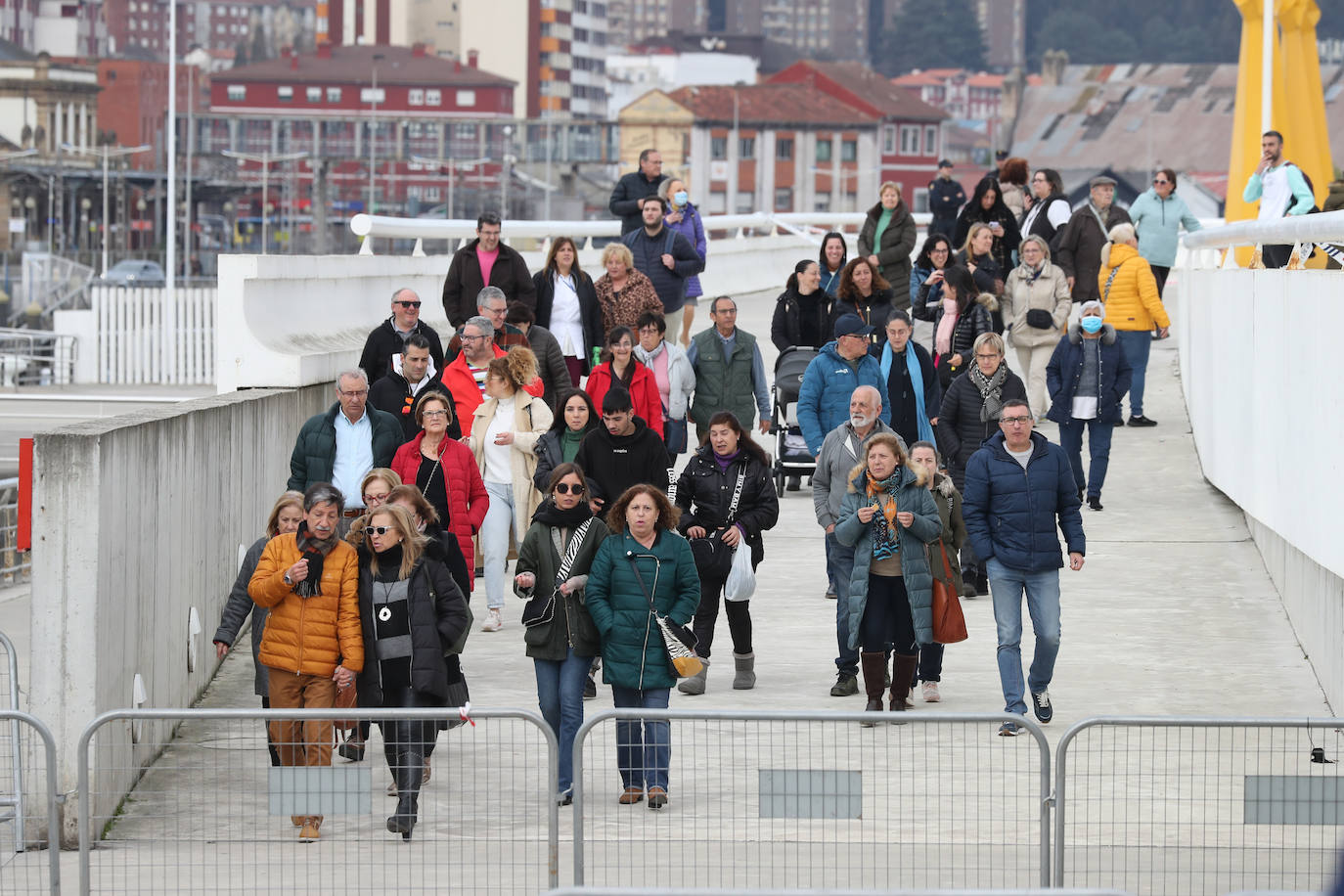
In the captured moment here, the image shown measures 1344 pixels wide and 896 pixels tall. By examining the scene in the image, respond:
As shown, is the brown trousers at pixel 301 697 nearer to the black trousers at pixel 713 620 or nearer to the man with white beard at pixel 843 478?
the black trousers at pixel 713 620

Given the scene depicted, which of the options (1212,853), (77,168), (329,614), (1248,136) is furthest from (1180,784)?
(77,168)

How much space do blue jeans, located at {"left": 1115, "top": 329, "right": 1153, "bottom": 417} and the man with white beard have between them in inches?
292

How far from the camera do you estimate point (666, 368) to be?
14.5 metres

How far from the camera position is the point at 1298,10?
25.3 m

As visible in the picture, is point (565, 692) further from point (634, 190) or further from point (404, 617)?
point (634, 190)

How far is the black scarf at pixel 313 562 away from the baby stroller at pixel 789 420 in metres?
7.74

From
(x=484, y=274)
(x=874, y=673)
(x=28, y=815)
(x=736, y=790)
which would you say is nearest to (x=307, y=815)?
(x=736, y=790)

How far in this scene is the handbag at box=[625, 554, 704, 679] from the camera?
9273mm

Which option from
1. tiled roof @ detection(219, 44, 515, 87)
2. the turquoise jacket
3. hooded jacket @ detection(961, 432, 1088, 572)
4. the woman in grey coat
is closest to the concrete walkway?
the woman in grey coat

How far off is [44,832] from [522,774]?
200 centimetres

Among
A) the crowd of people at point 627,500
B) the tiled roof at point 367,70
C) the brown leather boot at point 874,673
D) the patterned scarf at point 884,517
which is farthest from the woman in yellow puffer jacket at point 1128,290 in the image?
the tiled roof at point 367,70

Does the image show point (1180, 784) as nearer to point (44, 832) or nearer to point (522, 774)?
point (522, 774)

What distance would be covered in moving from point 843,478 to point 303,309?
5927mm

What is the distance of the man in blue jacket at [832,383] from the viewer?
13.6 meters
